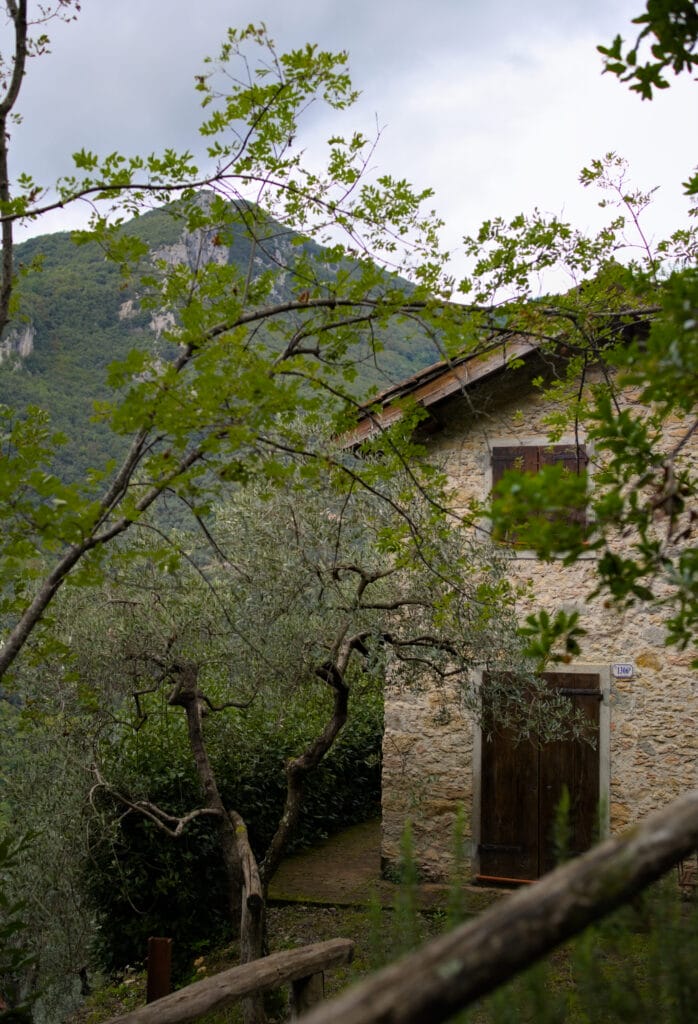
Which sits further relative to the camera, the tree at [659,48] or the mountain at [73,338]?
the mountain at [73,338]

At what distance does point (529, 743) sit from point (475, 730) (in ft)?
1.74

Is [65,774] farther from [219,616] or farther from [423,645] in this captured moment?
[423,645]

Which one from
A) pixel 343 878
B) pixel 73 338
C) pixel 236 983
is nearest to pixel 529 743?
pixel 343 878

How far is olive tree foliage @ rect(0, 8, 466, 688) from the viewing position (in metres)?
3.34

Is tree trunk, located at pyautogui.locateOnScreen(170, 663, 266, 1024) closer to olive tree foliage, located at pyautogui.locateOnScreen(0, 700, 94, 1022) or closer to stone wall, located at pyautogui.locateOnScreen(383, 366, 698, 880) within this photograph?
olive tree foliage, located at pyautogui.locateOnScreen(0, 700, 94, 1022)

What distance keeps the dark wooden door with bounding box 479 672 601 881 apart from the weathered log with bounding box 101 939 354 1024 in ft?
14.1

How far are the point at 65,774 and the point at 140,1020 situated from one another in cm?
449

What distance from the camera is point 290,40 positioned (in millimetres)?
3924

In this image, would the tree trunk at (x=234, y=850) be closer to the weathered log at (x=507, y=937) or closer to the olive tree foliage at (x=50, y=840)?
the olive tree foliage at (x=50, y=840)

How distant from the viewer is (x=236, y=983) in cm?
405

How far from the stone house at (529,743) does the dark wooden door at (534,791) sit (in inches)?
0.4

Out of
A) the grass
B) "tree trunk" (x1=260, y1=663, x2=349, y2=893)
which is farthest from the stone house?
the grass

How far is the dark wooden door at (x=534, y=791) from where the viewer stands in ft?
28.3

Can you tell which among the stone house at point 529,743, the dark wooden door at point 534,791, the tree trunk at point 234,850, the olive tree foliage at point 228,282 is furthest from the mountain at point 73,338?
the olive tree foliage at point 228,282
